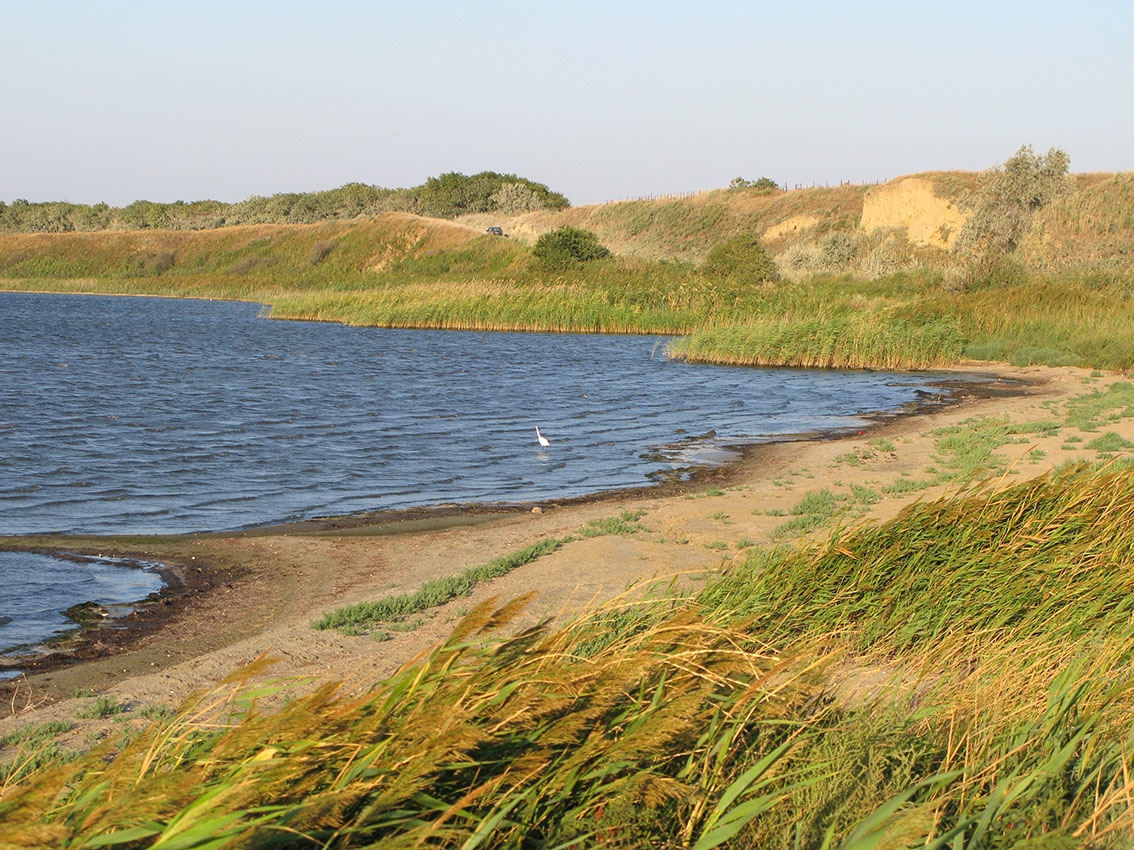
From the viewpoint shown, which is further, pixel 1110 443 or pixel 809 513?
pixel 1110 443

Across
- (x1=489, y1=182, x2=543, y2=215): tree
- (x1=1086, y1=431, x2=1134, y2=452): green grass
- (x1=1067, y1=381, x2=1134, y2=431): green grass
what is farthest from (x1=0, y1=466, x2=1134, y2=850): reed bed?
(x1=489, y1=182, x2=543, y2=215): tree

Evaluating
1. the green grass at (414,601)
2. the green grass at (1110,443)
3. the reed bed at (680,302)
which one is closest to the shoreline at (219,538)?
the green grass at (414,601)

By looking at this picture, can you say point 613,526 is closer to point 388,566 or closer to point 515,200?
point 388,566

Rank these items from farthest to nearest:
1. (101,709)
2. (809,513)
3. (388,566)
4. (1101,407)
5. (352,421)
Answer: (352,421), (1101,407), (809,513), (388,566), (101,709)

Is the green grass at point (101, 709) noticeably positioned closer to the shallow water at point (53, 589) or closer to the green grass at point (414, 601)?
the green grass at point (414, 601)

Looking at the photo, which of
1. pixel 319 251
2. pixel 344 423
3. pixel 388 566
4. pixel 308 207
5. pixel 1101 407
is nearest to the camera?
pixel 388 566

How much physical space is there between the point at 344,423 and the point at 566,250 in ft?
124

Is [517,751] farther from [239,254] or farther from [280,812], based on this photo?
[239,254]

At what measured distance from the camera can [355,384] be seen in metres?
25.8

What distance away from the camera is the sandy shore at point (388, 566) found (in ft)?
20.7

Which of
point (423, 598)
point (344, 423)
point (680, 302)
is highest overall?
point (680, 302)

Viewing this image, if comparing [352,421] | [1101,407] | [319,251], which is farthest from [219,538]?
[319,251]

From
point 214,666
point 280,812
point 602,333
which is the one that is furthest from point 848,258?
point 280,812

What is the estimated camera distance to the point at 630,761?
283 centimetres
